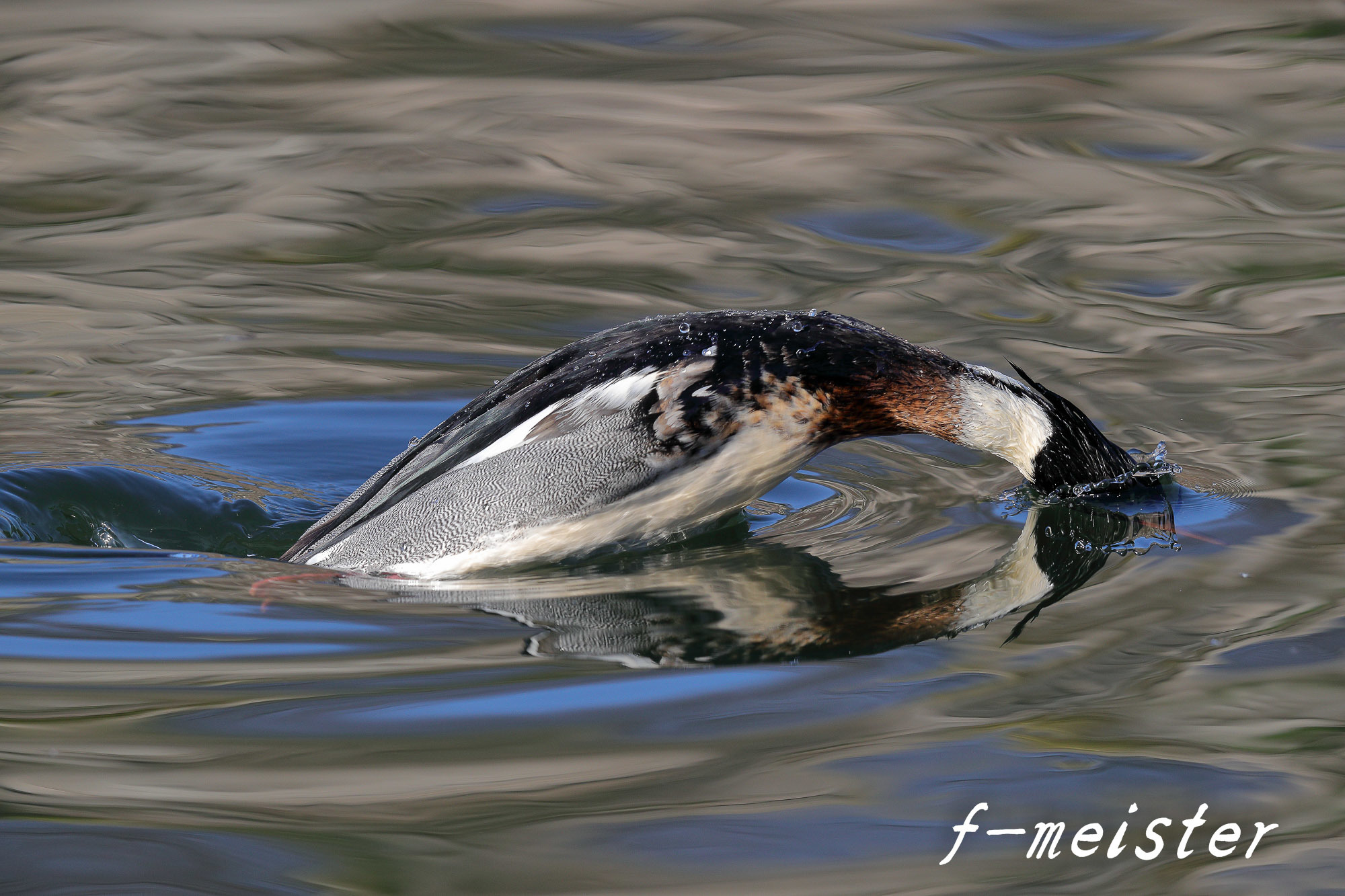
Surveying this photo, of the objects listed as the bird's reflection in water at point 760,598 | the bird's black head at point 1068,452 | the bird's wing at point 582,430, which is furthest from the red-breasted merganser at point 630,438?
the bird's black head at point 1068,452

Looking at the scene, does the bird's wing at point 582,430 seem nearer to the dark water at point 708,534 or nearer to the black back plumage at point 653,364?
the black back plumage at point 653,364

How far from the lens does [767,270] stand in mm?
8656

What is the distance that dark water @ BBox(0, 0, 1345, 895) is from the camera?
321 centimetres

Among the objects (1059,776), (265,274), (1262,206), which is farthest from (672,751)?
(1262,206)

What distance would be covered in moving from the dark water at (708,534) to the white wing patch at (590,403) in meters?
0.52

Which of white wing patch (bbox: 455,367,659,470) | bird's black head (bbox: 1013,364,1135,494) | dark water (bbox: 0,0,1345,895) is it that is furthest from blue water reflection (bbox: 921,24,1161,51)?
white wing patch (bbox: 455,367,659,470)

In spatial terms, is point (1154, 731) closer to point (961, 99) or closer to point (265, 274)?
point (265, 274)

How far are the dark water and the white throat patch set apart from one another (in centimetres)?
26

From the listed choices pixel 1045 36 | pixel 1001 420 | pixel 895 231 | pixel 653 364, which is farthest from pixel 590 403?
pixel 1045 36

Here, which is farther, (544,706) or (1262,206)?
(1262,206)

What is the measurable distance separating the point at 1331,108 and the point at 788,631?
780cm

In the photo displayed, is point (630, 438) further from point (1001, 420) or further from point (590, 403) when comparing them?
point (1001, 420)

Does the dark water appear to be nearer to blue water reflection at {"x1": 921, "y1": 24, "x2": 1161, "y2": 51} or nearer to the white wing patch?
blue water reflection at {"x1": 921, "y1": 24, "x2": 1161, "y2": 51}

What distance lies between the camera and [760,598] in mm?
4758
